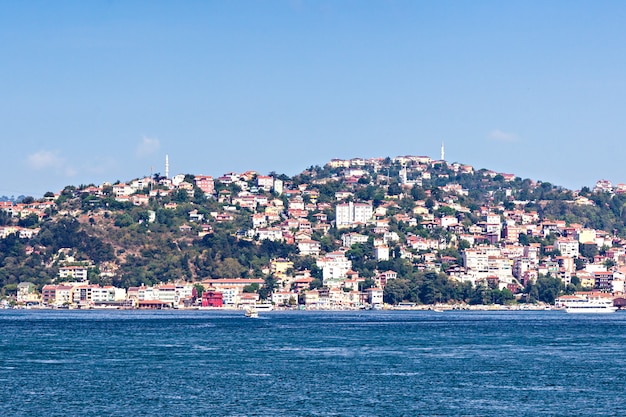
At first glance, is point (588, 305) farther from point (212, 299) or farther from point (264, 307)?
point (212, 299)

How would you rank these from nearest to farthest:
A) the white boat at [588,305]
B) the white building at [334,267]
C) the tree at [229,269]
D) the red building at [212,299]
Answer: the white boat at [588,305] < the red building at [212,299] < the tree at [229,269] < the white building at [334,267]

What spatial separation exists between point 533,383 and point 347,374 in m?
7.56

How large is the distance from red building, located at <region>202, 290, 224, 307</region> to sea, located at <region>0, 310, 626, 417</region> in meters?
78.0

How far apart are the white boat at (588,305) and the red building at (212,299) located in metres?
42.7

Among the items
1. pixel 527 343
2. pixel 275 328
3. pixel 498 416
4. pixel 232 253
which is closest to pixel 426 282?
pixel 232 253

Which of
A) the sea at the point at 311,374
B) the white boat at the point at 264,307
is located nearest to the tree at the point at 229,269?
the white boat at the point at 264,307

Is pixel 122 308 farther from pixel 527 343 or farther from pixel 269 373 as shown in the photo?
pixel 269 373

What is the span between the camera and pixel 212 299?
161m

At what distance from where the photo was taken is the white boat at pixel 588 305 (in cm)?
14788

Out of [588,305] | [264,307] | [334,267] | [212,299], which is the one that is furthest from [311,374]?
[334,267]

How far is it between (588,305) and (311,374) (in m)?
105

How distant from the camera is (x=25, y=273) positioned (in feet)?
545

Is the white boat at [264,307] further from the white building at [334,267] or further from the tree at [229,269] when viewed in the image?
the white building at [334,267]

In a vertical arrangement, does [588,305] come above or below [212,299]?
below
